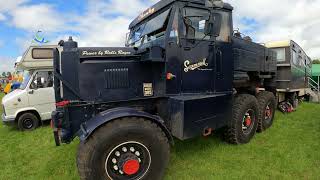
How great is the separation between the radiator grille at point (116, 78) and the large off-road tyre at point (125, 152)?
76 cm

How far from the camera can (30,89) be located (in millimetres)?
8758

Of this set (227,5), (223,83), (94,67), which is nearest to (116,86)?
(94,67)

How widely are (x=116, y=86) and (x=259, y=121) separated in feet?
14.1

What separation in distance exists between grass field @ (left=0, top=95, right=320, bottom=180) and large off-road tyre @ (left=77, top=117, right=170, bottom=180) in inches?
25.0

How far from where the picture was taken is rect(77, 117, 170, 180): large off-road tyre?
3.76 m

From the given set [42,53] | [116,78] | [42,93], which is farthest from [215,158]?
[42,53]

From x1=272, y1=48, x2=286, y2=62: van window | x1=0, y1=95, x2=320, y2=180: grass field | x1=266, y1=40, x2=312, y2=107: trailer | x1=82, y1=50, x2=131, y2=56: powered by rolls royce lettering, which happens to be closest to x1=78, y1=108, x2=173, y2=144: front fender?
x1=82, y1=50, x2=131, y2=56: powered by rolls royce lettering

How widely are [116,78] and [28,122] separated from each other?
575cm

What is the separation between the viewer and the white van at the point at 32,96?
28.3 feet

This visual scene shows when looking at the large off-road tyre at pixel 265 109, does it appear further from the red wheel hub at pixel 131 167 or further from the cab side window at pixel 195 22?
the red wheel hub at pixel 131 167

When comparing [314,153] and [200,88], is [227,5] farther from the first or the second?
[314,153]

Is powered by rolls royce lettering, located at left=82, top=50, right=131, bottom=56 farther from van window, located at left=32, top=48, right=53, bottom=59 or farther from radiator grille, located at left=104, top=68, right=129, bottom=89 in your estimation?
van window, located at left=32, top=48, right=53, bottom=59

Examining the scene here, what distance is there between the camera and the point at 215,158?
211 inches

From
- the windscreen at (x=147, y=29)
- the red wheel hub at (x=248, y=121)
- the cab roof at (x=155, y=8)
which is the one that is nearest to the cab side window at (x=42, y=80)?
the windscreen at (x=147, y=29)
